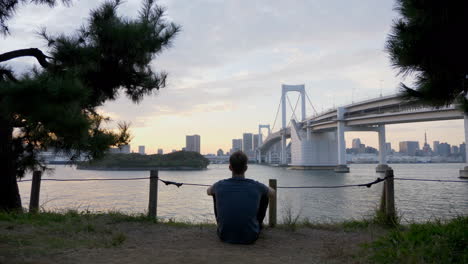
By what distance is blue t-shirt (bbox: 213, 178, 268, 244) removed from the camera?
3.10m

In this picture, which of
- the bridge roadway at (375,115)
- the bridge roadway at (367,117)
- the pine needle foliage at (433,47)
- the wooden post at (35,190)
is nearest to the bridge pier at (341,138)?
the bridge roadway at (367,117)

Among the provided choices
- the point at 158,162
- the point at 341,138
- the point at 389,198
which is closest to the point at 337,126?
the point at 341,138

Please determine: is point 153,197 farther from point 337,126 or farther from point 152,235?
point 337,126

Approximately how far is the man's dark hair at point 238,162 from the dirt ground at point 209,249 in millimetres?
703

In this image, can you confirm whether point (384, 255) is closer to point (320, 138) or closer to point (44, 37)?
point (44, 37)

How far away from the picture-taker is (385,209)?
4605 millimetres

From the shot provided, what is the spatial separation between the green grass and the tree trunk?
4.75 meters

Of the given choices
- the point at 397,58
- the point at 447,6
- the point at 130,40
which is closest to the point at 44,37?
the point at 130,40

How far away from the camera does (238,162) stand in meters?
3.22

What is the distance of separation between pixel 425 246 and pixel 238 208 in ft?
5.21

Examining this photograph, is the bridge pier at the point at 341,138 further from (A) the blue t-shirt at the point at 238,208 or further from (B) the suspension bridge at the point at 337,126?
(A) the blue t-shirt at the point at 238,208

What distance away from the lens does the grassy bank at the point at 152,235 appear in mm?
2898

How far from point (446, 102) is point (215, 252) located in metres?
2.45

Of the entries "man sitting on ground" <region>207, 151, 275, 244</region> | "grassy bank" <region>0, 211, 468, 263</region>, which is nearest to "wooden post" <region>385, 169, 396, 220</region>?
"grassy bank" <region>0, 211, 468, 263</region>
